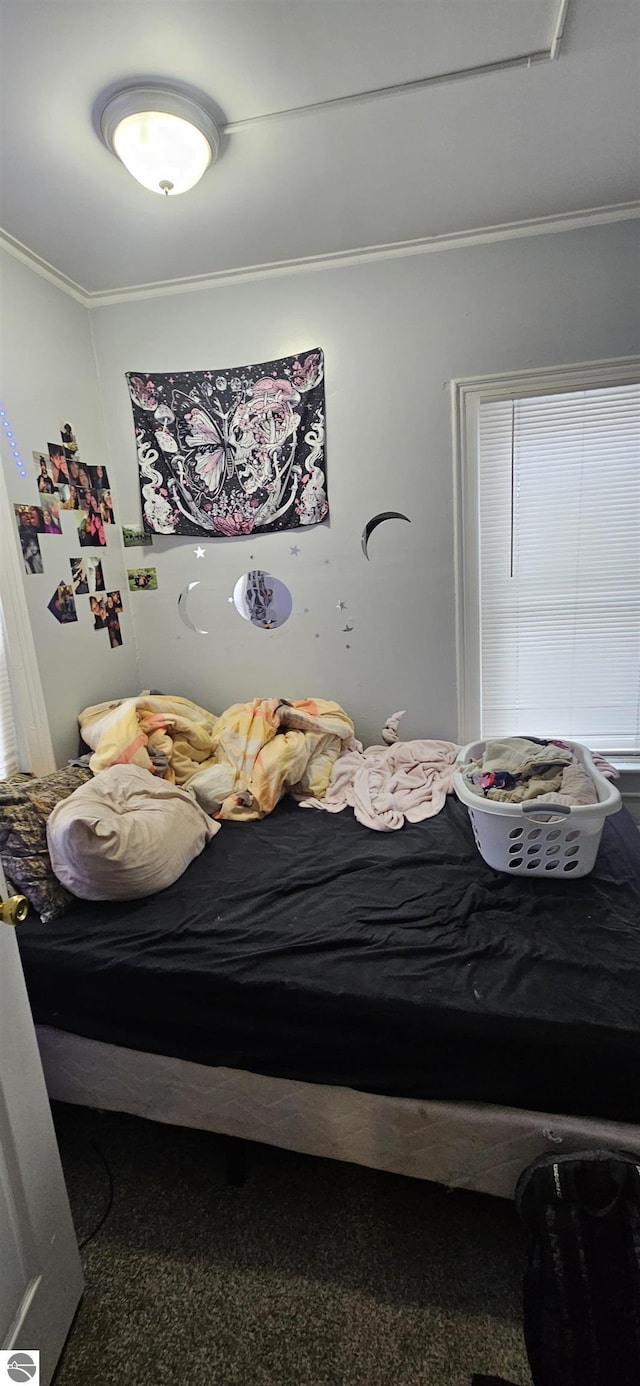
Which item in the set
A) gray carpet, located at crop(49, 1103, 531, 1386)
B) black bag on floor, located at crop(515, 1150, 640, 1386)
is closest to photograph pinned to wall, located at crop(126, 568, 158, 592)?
gray carpet, located at crop(49, 1103, 531, 1386)

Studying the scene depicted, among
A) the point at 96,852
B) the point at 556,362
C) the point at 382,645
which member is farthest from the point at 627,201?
the point at 96,852

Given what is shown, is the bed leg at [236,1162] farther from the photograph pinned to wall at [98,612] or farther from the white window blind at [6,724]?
the photograph pinned to wall at [98,612]

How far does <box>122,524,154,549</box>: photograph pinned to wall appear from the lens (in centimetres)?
249

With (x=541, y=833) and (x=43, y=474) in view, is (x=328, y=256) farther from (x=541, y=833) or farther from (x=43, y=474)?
(x=541, y=833)

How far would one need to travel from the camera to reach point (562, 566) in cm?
229

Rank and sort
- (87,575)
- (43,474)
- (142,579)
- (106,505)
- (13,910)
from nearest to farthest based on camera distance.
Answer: (13,910)
(43,474)
(87,575)
(106,505)
(142,579)

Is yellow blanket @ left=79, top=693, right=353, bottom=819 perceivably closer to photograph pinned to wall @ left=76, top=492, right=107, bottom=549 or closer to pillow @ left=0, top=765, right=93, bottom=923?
pillow @ left=0, top=765, right=93, bottom=923

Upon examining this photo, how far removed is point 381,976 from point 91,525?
2000 mm

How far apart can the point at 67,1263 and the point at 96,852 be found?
31.5 inches

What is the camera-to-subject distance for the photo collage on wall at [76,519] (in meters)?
1.99

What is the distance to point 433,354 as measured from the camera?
218cm

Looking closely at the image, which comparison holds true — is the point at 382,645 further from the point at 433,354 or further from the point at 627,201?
the point at 627,201

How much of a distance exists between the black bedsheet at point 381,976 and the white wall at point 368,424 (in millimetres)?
1026

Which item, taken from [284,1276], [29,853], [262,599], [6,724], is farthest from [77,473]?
[284,1276]
